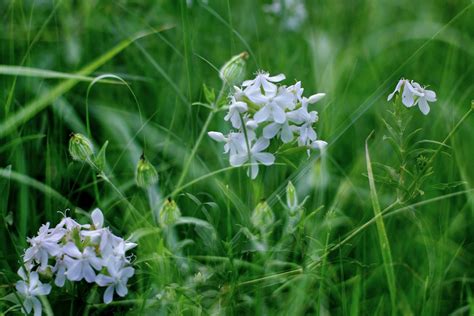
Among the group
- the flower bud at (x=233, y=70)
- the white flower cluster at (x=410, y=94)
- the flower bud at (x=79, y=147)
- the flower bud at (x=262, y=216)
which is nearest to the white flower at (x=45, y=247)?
the flower bud at (x=79, y=147)

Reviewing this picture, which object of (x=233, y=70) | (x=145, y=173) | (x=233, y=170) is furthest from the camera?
(x=233, y=170)

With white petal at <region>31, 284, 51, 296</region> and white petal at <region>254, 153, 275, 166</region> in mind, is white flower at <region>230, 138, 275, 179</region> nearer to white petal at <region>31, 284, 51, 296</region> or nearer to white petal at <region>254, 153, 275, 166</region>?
white petal at <region>254, 153, 275, 166</region>

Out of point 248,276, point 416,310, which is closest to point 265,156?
point 248,276

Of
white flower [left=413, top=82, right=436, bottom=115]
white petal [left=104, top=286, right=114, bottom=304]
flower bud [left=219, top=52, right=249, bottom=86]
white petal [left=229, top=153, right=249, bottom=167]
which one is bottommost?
white petal [left=104, top=286, right=114, bottom=304]

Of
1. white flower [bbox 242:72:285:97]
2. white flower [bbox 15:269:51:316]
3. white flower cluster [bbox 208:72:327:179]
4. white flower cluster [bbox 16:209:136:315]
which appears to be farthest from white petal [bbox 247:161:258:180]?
white flower [bbox 15:269:51:316]

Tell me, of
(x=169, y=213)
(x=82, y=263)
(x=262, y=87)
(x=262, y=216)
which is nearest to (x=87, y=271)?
(x=82, y=263)

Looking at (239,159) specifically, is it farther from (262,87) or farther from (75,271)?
(75,271)
